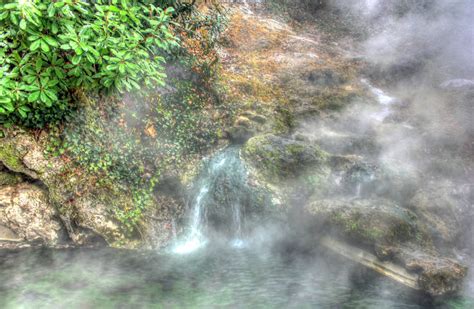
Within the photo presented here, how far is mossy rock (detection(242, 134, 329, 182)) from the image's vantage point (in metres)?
7.75

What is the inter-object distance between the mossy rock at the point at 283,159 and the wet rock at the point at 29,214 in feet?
14.8

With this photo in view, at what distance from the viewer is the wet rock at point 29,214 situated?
6.39 metres

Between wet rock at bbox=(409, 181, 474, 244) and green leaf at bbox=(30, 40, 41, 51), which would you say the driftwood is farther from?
green leaf at bbox=(30, 40, 41, 51)

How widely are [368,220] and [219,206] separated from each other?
3.38 metres

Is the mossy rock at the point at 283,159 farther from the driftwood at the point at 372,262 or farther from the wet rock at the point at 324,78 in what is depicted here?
the wet rock at the point at 324,78

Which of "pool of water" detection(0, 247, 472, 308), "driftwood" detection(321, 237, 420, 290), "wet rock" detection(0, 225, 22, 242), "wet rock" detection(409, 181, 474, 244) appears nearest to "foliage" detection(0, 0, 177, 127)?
"wet rock" detection(0, 225, 22, 242)

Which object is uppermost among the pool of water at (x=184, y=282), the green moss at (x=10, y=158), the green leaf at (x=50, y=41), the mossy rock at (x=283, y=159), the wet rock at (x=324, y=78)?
the wet rock at (x=324, y=78)

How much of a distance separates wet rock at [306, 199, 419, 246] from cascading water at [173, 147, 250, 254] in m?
1.81

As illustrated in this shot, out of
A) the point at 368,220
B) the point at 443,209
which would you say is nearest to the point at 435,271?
the point at 368,220

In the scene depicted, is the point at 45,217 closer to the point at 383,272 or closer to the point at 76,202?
the point at 76,202

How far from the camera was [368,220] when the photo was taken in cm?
648

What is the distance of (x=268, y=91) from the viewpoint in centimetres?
1105

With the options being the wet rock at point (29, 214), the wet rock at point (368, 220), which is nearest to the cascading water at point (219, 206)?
the wet rock at point (368, 220)

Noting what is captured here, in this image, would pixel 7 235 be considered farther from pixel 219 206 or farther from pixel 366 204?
pixel 366 204
